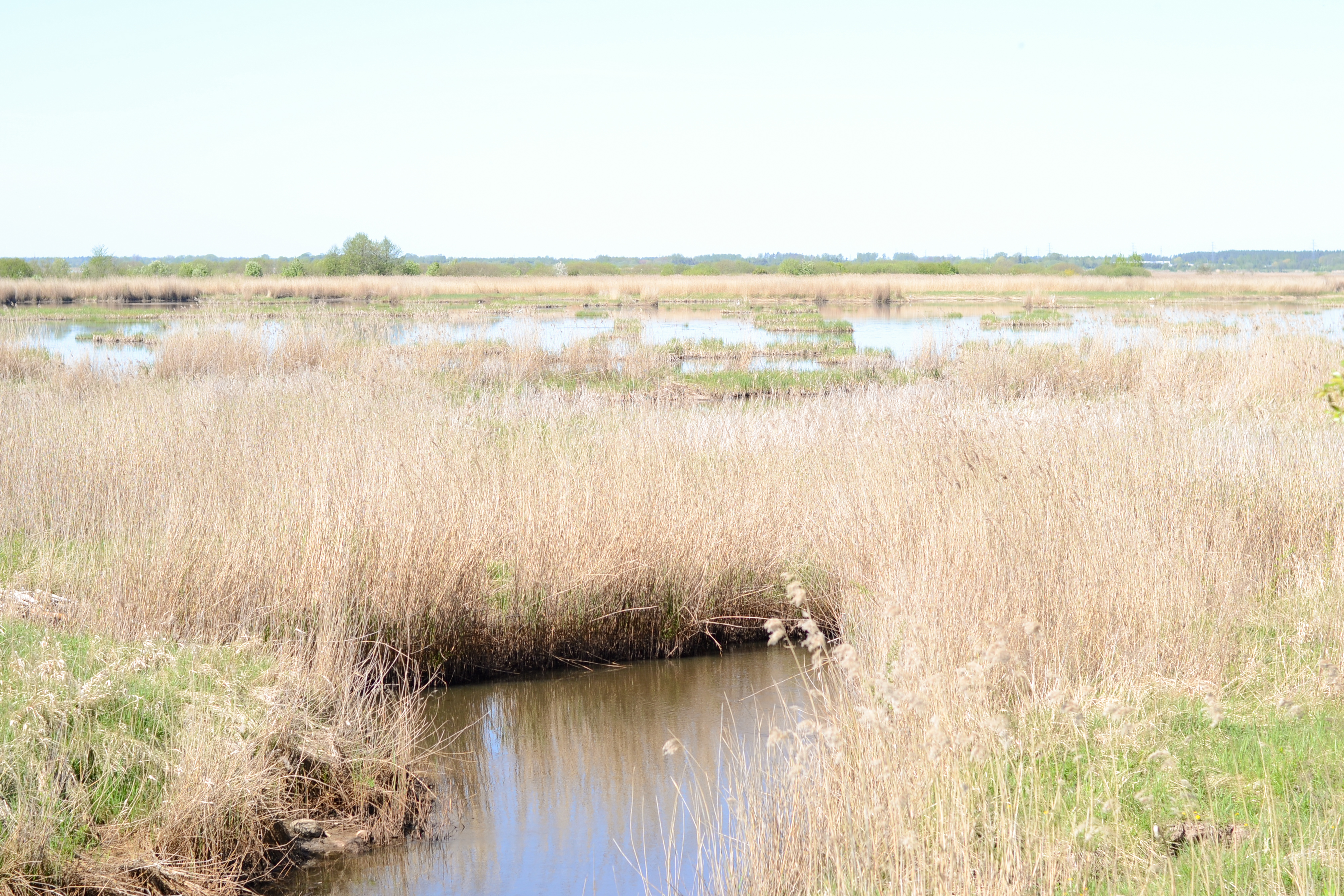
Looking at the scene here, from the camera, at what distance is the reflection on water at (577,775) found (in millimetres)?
4645

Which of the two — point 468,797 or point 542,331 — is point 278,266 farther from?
point 468,797

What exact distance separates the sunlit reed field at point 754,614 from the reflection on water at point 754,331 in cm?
638

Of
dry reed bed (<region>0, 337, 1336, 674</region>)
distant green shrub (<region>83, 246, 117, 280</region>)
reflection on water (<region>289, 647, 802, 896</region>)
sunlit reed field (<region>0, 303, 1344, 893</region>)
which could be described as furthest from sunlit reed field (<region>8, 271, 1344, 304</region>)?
reflection on water (<region>289, 647, 802, 896</region>)

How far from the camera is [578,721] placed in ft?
21.0

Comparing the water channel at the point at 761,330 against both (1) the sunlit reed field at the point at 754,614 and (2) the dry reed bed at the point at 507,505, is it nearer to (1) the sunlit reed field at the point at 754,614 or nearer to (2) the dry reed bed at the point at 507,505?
(1) the sunlit reed field at the point at 754,614

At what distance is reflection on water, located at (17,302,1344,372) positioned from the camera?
1725 cm

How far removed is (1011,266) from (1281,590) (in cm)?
9791

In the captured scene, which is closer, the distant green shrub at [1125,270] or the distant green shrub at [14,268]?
the distant green shrub at [14,268]

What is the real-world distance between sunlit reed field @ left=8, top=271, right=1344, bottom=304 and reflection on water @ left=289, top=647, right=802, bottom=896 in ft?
105

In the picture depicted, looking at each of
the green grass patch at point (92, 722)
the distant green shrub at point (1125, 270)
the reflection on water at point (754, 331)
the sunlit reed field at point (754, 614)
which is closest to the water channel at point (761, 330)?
the reflection on water at point (754, 331)

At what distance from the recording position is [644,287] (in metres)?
47.0

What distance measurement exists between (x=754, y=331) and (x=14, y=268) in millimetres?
47459

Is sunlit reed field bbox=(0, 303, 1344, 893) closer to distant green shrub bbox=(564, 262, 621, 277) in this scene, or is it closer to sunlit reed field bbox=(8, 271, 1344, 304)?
sunlit reed field bbox=(8, 271, 1344, 304)

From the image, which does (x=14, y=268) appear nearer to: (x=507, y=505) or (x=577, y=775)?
(x=507, y=505)
